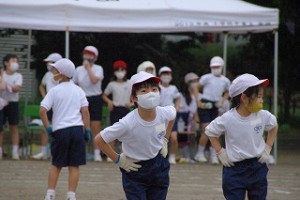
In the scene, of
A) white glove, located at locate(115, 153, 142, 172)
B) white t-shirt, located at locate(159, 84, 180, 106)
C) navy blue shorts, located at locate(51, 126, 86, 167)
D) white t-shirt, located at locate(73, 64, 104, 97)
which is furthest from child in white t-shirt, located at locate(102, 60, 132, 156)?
white glove, located at locate(115, 153, 142, 172)

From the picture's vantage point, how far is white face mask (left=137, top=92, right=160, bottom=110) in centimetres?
723

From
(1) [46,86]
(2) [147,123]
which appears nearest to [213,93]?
(1) [46,86]

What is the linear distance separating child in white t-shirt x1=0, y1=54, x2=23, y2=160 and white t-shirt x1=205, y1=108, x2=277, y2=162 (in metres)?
8.07

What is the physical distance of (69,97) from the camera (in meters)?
10.1

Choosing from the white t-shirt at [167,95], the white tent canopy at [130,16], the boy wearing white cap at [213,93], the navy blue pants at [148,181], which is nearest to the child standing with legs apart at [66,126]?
the navy blue pants at [148,181]

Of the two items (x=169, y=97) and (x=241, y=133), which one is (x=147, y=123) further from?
(x=169, y=97)

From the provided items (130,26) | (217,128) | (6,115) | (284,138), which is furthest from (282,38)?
(217,128)

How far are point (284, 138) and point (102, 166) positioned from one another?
279 inches

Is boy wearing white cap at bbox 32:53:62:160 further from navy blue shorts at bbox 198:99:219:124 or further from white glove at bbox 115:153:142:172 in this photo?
white glove at bbox 115:153:142:172

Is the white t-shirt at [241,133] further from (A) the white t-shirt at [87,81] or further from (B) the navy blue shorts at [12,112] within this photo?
(B) the navy blue shorts at [12,112]

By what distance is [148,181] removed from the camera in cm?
730

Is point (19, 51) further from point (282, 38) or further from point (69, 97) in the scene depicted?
point (69, 97)

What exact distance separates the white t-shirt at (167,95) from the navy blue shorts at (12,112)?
2712 mm

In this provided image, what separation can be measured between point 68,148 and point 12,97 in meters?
5.68
